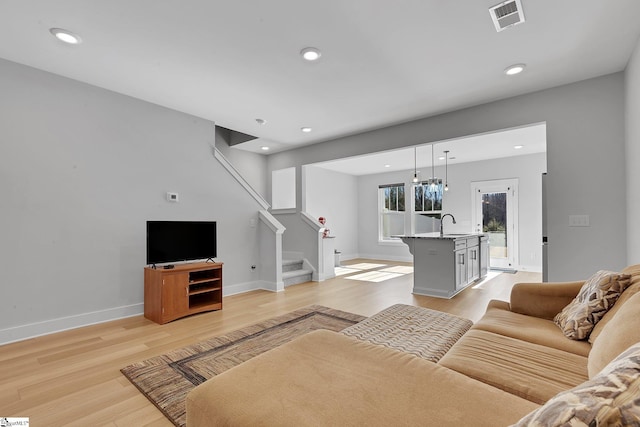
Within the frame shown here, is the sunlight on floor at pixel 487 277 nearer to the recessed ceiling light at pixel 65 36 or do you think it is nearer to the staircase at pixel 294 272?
the staircase at pixel 294 272

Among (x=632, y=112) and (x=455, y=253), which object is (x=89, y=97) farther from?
(x=632, y=112)

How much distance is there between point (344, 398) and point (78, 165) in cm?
373

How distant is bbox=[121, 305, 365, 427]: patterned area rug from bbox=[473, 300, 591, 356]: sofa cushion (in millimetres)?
1533

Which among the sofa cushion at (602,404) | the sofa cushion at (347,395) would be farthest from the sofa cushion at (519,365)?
the sofa cushion at (602,404)

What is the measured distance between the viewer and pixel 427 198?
828cm

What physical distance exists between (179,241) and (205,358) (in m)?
1.79

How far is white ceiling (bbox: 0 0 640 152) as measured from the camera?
2152 millimetres

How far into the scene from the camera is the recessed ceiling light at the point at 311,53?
2639 millimetres

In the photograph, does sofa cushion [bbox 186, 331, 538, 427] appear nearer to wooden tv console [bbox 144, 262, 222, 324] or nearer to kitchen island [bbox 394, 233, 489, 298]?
wooden tv console [bbox 144, 262, 222, 324]

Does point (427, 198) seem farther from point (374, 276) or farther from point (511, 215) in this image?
point (374, 276)

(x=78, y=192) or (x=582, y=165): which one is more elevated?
(x=582, y=165)

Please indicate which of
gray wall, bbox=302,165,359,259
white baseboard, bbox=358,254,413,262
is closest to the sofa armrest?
gray wall, bbox=302,165,359,259

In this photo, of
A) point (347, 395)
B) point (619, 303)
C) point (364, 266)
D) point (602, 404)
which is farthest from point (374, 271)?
point (602, 404)

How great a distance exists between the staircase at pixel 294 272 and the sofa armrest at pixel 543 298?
12.0 ft
